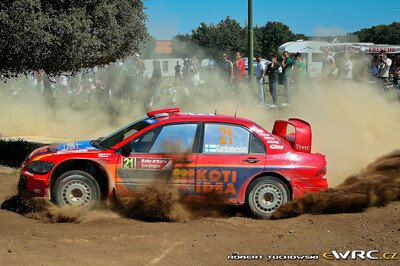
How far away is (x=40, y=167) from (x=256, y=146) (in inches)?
117

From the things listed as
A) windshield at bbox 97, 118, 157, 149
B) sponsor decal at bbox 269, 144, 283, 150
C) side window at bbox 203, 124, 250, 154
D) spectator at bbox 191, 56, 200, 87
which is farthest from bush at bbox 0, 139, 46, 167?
spectator at bbox 191, 56, 200, 87

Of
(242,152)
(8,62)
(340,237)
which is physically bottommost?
(340,237)

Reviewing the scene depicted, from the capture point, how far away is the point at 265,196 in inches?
305

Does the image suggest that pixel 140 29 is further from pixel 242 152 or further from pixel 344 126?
pixel 344 126

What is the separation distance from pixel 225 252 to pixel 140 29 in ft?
21.2

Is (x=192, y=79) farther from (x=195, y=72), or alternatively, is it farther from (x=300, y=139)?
(x=300, y=139)

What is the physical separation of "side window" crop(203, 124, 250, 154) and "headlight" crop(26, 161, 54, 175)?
2.12 metres

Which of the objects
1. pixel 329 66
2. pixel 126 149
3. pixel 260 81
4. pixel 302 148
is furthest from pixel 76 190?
pixel 329 66

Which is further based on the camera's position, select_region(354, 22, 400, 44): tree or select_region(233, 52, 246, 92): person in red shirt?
select_region(354, 22, 400, 44): tree

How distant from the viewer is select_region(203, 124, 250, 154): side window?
771cm

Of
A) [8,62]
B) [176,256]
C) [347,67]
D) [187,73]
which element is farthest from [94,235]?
[187,73]

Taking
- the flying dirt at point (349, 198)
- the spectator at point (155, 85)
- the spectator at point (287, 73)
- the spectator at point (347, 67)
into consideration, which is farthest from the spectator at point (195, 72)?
the flying dirt at point (349, 198)

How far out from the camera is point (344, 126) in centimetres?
1350

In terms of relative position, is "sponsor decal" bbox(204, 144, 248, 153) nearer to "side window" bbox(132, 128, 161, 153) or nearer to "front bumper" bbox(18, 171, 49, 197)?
"side window" bbox(132, 128, 161, 153)
